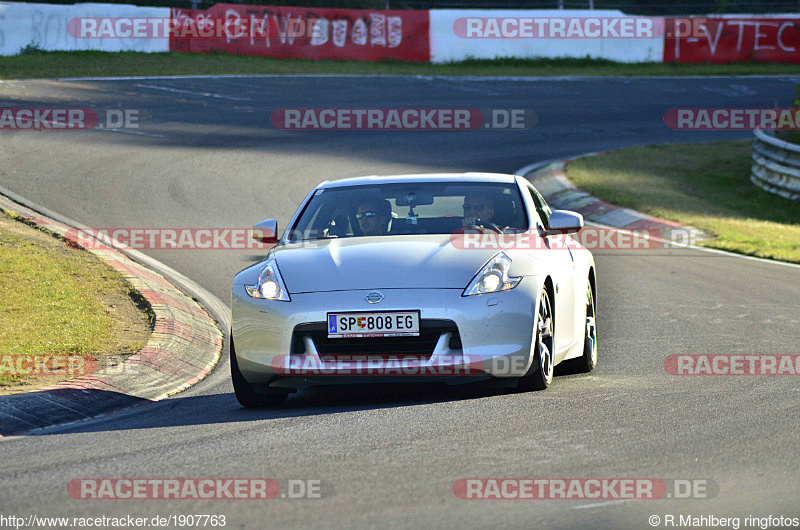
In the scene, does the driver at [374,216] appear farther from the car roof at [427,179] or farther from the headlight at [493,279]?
the headlight at [493,279]

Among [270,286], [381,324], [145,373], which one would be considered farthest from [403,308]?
[145,373]

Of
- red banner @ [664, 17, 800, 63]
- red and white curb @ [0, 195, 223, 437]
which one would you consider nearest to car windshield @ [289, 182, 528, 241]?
red and white curb @ [0, 195, 223, 437]

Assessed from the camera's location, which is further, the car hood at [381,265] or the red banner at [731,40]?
the red banner at [731,40]

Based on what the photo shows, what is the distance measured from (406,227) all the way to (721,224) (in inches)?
395

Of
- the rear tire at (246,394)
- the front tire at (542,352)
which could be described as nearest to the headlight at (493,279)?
the front tire at (542,352)

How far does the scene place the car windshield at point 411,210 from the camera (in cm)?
736

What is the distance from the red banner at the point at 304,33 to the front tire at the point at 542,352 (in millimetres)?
26278

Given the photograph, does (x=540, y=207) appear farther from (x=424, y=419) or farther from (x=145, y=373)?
(x=145, y=373)

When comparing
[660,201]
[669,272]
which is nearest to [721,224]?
[660,201]

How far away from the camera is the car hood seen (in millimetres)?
6305

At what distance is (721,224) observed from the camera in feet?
53.3

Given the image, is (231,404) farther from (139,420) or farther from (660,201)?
(660,201)

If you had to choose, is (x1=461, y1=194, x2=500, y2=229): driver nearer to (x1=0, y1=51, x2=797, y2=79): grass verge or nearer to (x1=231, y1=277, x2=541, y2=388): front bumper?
(x1=231, y1=277, x2=541, y2=388): front bumper

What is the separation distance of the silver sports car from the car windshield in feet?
0.07
